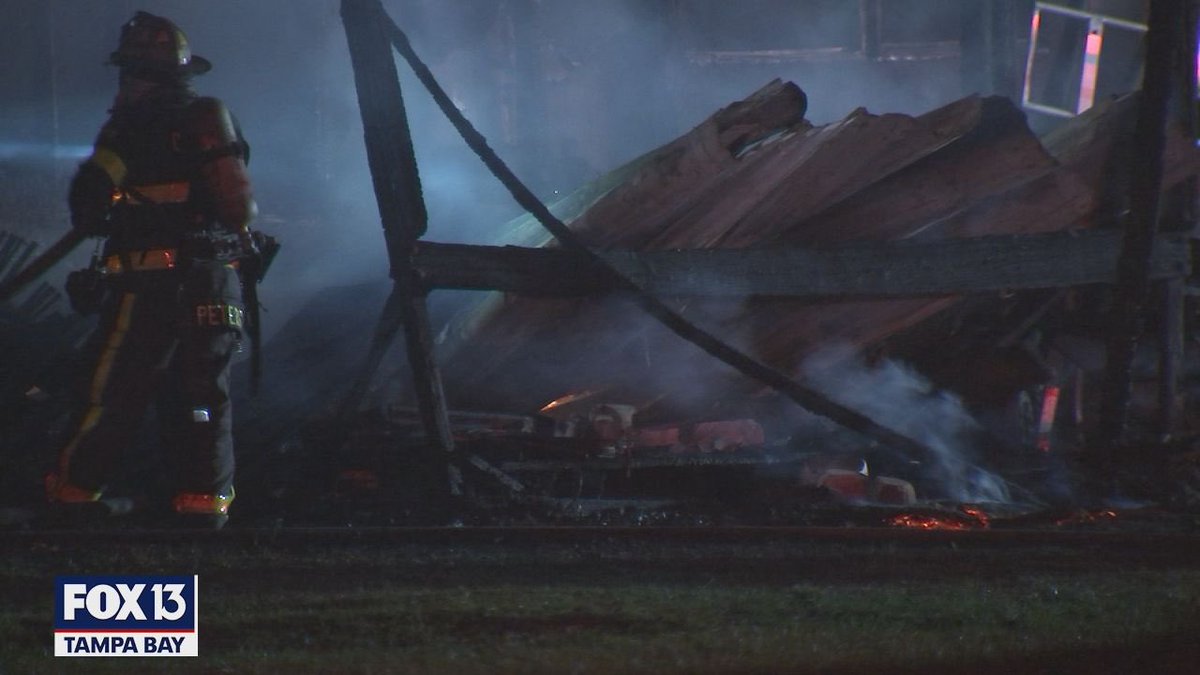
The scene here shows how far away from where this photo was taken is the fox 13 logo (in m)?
3.03

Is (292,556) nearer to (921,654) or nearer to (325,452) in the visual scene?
(325,452)

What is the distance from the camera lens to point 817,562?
404 centimetres

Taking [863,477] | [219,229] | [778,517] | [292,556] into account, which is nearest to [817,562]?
[778,517]

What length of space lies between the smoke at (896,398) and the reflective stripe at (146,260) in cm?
313

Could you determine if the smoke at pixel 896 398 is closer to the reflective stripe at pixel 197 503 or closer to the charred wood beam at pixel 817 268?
the charred wood beam at pixel 817 268

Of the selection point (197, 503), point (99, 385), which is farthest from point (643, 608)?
point (99, 385)

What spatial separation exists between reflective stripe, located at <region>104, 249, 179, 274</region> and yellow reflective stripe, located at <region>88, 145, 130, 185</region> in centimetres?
29

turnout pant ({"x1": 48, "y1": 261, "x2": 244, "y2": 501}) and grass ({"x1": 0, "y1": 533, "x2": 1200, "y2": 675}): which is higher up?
turnout pant ({"x1": 48, "y1": 261, "x2": 244, "y2": 501})

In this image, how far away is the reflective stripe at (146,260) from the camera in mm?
4543

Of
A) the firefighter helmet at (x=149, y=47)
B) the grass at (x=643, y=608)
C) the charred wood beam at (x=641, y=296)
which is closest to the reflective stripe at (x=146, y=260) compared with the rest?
the firefighter helmet at (x=149, y=47)

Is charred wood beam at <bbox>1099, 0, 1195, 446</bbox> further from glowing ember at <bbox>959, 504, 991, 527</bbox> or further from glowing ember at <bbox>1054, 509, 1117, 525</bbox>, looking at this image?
glowing ember at <bbox>959, 504, 991, 527</bbox>

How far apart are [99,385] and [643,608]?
7.97ft

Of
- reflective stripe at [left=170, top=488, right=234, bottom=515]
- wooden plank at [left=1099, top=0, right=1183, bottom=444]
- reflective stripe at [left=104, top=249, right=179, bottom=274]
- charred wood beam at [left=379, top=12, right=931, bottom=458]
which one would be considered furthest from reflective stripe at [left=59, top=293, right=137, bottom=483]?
wooden plank at [left=1099, top=0, right=1183, bottom=444]

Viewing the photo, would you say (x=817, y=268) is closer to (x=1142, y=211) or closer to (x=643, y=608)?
(x=1142, y=211)
